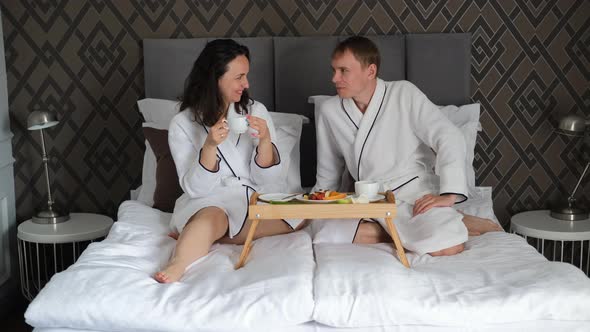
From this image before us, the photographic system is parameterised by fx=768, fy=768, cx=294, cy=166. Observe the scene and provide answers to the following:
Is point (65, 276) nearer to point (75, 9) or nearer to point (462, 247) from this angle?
point (462, 247)

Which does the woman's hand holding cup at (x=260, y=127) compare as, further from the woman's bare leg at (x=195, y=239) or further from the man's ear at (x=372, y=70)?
the man's ear at (x=372, y=70)

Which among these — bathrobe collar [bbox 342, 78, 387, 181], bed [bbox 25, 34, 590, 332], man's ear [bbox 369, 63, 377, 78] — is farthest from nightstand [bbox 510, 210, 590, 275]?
man's ear [bbox 369, 63, 377, 78]

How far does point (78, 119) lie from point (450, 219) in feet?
6.49

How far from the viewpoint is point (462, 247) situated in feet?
8.82

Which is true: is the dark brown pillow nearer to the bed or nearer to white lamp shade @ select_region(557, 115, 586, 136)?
the bed

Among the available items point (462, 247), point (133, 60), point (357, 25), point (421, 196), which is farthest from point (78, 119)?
point (462, 247)

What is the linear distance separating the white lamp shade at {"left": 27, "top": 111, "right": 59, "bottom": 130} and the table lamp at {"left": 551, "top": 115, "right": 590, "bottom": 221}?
89.1 inches

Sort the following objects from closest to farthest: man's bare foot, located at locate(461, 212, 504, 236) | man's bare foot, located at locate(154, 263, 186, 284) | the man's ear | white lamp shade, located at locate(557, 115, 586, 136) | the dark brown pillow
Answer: man's bare foot, located at locate(154, 263, 186, 284) < man's bare foot, located at locate(461, 212, 504, 236) < the man's ear < the dark brown pillow < white lamp shade, located at locate(557, 115, 586, 136)

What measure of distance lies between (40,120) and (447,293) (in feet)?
6.82

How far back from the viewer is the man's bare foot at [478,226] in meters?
2.90

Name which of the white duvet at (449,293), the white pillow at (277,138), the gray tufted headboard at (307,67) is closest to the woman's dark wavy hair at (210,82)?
the white pillow at (277,138)

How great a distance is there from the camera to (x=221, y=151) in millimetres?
2994

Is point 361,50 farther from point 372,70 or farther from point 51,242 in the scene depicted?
point 51,242

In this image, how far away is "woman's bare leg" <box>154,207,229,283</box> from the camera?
2.37 metres
